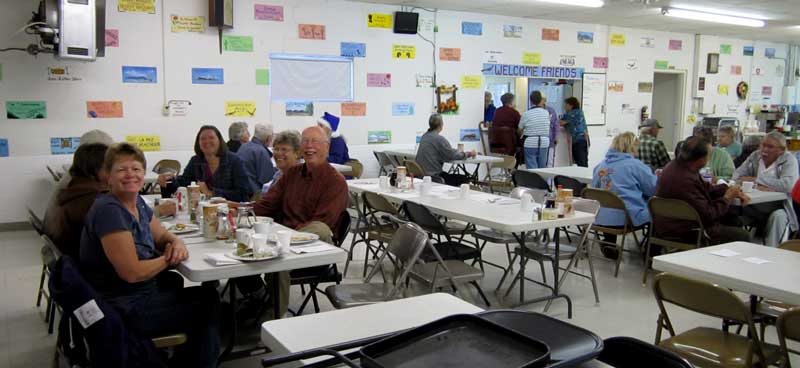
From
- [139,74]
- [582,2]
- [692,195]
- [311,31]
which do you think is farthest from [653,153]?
[139,74]

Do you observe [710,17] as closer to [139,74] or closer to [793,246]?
[793,246]

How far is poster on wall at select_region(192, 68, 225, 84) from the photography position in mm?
7477

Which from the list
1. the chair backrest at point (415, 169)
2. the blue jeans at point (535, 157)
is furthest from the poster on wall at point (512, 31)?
the chair backrest at point (415, 169)

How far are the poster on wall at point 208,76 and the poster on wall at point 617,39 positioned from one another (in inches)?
273

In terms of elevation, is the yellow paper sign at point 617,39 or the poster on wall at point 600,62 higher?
the yellow paper sign at point 617,39

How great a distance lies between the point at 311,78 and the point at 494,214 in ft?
16.0

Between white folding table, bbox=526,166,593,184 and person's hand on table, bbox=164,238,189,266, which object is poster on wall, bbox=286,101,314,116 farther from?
→ person's hand on table, bbox=164,238,189,266

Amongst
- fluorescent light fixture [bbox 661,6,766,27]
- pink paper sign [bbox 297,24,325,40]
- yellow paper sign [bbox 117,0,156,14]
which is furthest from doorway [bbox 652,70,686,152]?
yellow paper sign [bbox 117,0,156,14]

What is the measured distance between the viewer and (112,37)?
6.95m

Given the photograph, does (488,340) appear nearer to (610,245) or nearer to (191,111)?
(610,245)

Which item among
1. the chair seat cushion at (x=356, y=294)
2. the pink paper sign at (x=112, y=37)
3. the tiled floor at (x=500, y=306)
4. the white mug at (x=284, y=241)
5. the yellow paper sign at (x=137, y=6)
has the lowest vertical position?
the tiled floor at (x=500, y=306)

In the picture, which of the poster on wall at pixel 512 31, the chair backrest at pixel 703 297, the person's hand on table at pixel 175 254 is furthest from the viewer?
the poster on wall at pixel 512 31

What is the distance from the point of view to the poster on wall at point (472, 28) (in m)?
9.39

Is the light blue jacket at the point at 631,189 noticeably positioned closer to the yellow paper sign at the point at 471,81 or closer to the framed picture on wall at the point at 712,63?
the yellow paper sign at the point at 471,81
